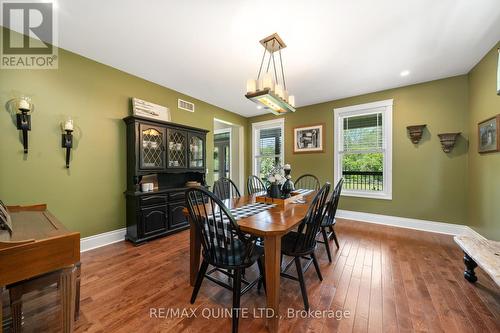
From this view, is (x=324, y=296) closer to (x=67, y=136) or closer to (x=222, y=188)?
(x=222, y=188)

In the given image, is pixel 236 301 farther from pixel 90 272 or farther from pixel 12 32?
pixel 12 32

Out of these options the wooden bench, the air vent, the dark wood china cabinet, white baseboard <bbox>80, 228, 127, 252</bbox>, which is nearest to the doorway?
A: the air vent

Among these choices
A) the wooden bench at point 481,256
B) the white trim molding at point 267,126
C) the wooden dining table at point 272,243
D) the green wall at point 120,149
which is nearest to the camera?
the wooden dining table at point 272,243

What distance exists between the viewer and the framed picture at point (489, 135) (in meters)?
2.37

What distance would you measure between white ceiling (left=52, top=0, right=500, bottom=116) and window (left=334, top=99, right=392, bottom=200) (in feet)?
2.61

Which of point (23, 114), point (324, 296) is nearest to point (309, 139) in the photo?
point (324, 296)

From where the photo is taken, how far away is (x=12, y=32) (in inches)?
85.5

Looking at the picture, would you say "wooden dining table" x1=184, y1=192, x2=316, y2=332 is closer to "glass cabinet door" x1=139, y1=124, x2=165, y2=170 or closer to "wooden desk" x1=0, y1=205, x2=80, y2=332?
"wooden desk" x1=0, y1=205, x2=80, y2=332

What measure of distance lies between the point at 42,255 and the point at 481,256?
3249mm

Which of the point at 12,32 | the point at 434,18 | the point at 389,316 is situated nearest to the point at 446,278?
the point at 389,316

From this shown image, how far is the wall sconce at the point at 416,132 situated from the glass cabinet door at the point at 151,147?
437 centimetres

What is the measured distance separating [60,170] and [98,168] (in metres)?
0.40

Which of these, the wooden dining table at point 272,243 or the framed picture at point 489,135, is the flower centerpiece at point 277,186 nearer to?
the wooden dining table at point 272,243

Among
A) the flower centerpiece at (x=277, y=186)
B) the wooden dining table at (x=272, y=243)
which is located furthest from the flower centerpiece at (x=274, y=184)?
the wooden dining table at (x=272, y=243)
